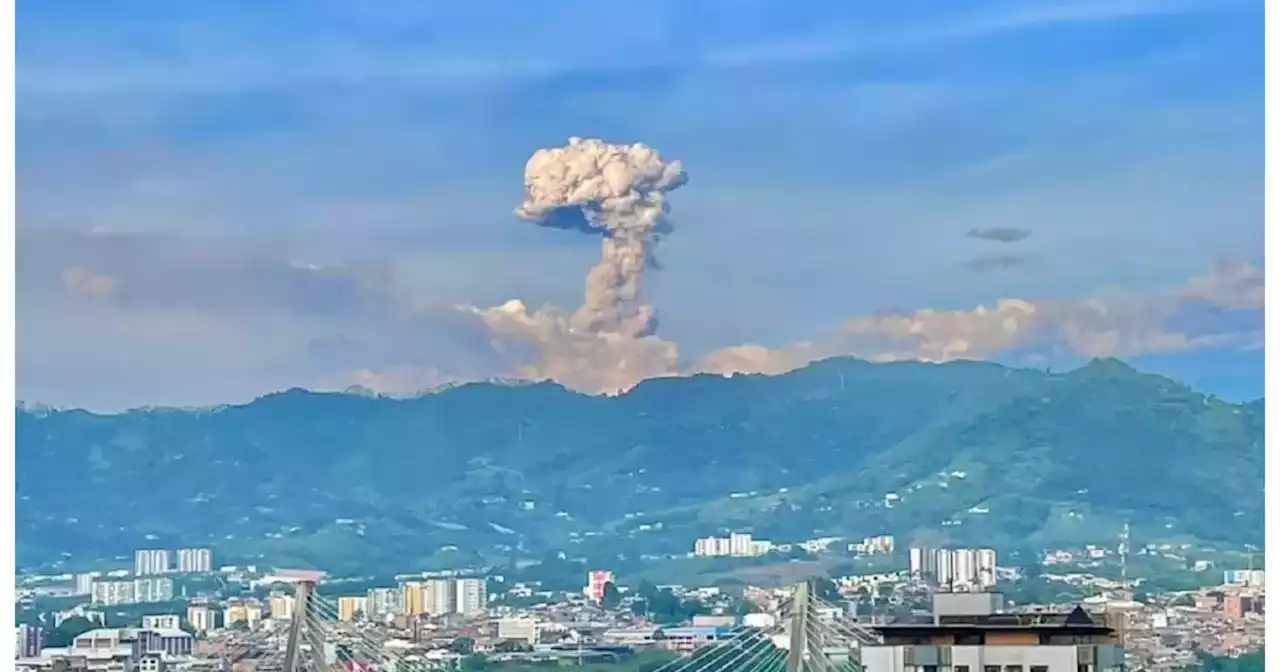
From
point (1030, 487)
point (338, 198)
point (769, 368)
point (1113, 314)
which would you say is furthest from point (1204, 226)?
point (338, 198)

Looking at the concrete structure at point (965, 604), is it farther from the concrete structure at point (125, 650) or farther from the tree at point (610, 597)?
the concrete structure at point (125, 650)

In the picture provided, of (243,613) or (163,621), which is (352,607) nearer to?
(243,613)

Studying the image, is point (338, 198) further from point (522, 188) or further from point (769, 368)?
point (769, 368)

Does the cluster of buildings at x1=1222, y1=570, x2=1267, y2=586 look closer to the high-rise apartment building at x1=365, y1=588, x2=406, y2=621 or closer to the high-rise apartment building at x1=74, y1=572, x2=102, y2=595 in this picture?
the high-rise apartment building at x1=365, y1=588, x2=406, y2=621

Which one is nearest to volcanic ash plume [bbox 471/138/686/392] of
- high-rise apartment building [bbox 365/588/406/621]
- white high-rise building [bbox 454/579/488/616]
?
white high-rise building [bbox 454/579/488/616]

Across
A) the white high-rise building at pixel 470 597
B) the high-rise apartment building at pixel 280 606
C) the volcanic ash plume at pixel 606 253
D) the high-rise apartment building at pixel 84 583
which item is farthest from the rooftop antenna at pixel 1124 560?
the high-rise apartment building at pixel 84 583
